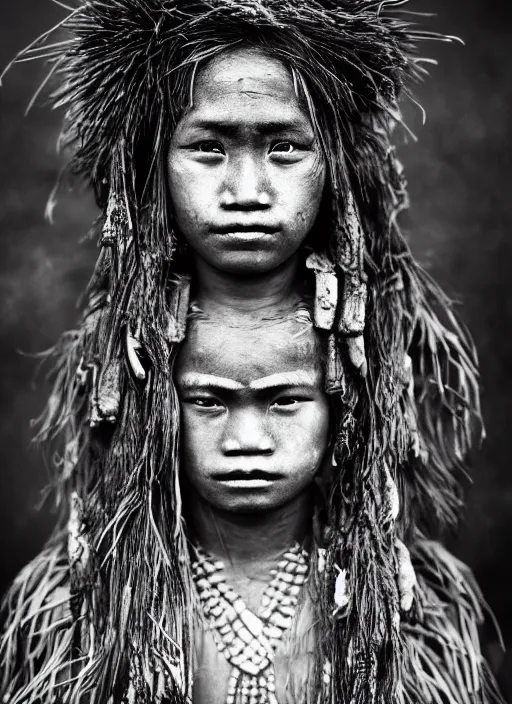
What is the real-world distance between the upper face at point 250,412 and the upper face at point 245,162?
99mm

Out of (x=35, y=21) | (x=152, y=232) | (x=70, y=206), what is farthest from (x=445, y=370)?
(x=35, y=21)

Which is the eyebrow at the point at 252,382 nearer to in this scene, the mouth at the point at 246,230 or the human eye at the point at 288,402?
the human eye at the point at 288,402

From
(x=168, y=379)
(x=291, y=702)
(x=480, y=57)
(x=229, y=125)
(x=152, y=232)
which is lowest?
(x=291, y=702)

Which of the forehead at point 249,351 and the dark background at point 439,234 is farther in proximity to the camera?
the dark background at point 439,234

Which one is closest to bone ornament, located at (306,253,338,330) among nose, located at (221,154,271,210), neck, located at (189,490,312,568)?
nose, located at (221,154,271,210)

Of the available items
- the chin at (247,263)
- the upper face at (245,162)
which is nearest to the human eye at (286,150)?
the upper face at (245,162)

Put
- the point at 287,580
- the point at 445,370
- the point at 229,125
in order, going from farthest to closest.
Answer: the point at 445,370
the point at 287,580
the point at 229,125

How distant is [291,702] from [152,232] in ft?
2.00

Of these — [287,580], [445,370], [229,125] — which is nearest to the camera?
[229,125]

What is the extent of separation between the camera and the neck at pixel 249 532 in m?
1.64

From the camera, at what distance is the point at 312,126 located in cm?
158

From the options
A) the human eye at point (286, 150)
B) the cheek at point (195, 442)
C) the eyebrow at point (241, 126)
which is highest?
the eyebrow at point (241, 126)

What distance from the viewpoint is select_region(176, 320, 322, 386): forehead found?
1.59m

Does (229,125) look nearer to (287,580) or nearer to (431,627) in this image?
(287,580)
